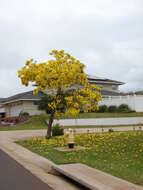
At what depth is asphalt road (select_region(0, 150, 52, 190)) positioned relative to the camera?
6935 mm

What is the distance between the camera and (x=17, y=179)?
25.8 ft

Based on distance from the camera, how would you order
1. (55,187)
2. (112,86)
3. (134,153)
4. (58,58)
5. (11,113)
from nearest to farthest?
(55,187) < (134,153) < (58,58) < (11,113) < (112,86)

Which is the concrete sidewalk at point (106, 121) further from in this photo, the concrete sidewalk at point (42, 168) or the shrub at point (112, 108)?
the concrete sidewalk at point (42, 168)

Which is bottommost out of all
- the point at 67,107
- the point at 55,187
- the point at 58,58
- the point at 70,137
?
the point at 55,187

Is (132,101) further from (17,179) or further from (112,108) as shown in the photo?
(17,179)

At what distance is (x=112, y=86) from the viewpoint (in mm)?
55125

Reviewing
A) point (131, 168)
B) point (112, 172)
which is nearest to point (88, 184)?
point (112, 172)

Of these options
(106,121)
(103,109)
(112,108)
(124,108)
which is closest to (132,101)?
(124,108)

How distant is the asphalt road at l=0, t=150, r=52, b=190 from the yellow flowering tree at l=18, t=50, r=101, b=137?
774 centimetres

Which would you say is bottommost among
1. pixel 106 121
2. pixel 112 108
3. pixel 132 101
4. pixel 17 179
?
pixel 17 179

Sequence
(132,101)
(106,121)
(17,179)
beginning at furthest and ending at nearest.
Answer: (132,101) < (106,121) < (17,179)

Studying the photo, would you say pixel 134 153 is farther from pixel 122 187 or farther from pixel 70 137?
pixel 122 187

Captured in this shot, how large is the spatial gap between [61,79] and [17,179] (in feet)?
33.4

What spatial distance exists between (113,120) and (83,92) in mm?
17073
